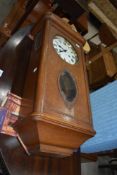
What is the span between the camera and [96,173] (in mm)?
1651

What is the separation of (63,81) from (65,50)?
27 centimetres

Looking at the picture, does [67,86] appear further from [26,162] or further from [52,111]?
[26,162]

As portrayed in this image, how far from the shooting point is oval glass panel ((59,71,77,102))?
96 centimetres

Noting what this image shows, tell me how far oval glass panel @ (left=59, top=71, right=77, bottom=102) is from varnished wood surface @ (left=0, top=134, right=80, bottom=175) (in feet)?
1.04

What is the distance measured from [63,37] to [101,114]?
53 cm

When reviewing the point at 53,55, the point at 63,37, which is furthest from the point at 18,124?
the point at 63,37

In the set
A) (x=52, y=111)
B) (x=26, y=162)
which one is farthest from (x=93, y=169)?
(x=52, y=111)

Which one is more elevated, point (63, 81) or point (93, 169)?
point (63, 81)

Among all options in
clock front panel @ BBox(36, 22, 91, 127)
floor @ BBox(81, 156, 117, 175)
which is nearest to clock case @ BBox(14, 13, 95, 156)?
clock front panel @ BBox(36, 22, 91, 127)

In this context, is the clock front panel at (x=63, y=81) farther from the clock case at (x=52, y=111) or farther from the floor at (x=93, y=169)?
the floor at (x=93, y=169)

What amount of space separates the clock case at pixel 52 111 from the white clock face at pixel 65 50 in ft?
0.14

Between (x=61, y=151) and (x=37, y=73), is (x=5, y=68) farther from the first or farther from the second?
(x=61, y=151)

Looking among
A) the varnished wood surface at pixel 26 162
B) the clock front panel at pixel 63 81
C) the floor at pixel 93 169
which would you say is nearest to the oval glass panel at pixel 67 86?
the clock front panel at pixel 63 81

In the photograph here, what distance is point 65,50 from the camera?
46.4 inches
